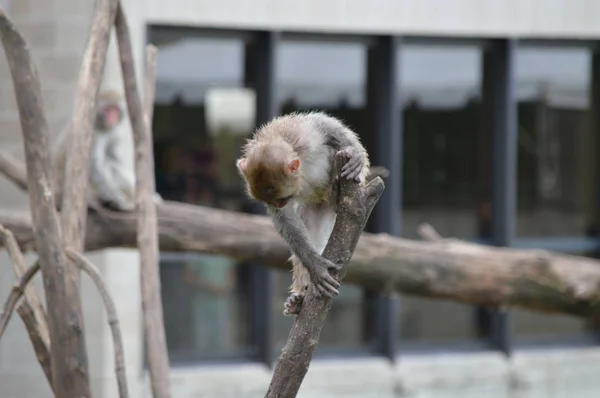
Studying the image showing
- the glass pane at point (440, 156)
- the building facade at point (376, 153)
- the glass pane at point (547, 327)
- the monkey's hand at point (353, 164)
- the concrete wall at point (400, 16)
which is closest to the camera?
the monkey's hand at point (353, 164)

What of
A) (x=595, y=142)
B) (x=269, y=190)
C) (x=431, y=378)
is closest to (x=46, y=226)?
(x=269, y=190)

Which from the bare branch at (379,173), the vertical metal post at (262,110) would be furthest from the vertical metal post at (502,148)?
the bare branch at (379,173)

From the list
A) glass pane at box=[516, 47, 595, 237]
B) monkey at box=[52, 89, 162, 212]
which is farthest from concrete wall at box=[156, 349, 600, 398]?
monkey at box=[52, 89, 162, 212]

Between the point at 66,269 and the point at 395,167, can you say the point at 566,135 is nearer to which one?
the point at 395,167

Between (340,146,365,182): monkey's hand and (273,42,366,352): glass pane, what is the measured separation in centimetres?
477

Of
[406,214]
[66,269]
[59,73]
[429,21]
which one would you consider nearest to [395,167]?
[406,214]

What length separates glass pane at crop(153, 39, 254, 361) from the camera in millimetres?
7289

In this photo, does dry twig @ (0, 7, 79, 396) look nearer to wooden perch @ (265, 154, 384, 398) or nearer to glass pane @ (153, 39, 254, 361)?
wooden perch @ (265, 154, 384, 398)

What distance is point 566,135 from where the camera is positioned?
836cm

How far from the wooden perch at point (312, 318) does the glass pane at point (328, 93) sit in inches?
198

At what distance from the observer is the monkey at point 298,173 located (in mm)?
2828

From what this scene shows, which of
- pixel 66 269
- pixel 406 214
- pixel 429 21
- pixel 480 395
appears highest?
pixel 429 21

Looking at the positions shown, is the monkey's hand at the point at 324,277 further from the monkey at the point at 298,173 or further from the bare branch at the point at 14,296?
the bare branch at the point at 14,296

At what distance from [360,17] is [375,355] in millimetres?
2387
